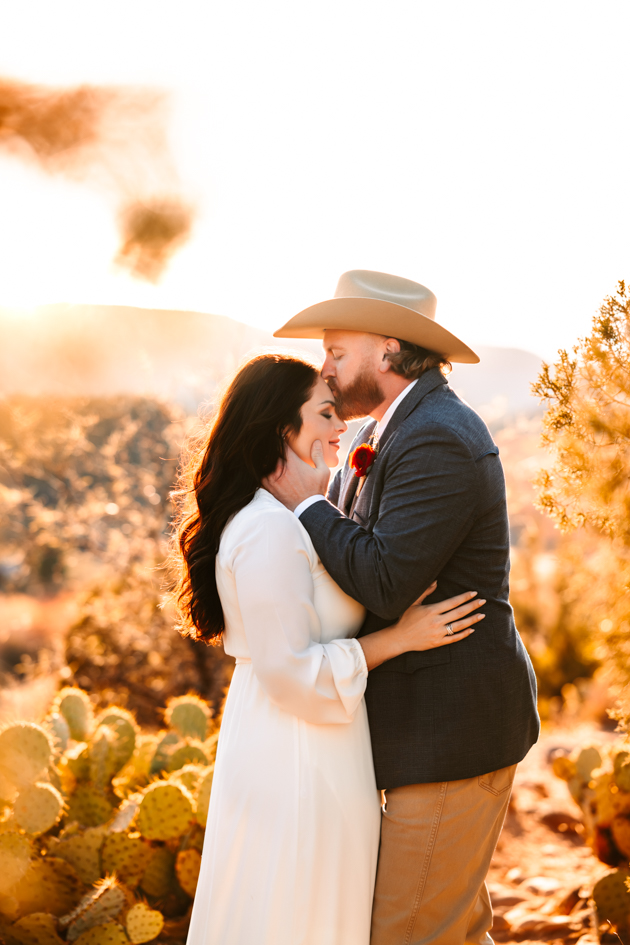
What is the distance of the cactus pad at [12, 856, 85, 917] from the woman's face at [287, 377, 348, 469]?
2.10 m

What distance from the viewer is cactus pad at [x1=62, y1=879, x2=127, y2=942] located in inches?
112

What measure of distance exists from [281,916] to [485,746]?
763 mm

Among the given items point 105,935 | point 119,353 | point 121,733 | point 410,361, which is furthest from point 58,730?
point 119,353

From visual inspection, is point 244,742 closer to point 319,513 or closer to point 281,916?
point 281,916

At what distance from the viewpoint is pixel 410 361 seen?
2408 millimetres

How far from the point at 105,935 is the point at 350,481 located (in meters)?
2.04

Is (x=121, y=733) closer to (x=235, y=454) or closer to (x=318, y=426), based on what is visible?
(x=235, y=454)

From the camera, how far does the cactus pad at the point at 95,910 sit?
2844mm

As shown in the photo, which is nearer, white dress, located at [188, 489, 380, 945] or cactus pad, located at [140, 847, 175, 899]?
white dress, located at [188, 489, 380, 945]

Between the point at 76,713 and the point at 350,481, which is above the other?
the point at 350,481

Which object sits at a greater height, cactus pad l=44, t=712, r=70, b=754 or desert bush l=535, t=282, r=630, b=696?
desert bush l=535, t=282, r=630, b=696

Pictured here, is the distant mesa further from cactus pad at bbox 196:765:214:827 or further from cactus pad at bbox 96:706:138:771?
cactus pad at bbox 196:765:214:827

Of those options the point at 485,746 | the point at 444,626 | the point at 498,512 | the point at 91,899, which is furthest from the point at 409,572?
the point at 91,899

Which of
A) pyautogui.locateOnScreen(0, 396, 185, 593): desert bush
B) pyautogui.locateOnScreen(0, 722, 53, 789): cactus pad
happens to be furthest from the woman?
pyautogui.locateOnScreen(0, 396, 185, 593): desert bush
